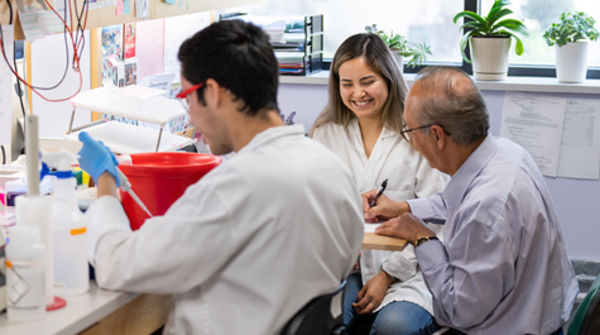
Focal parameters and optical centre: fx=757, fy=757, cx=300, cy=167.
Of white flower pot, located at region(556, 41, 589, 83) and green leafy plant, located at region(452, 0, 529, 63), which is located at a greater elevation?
green leafy plant, located at region(452, 0, 529, 63)

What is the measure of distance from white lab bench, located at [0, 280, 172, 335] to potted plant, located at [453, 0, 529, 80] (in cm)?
214

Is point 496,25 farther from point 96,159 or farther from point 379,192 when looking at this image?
point 96,159

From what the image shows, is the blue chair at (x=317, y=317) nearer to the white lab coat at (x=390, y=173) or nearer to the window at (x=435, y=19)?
the white lab coat at (x=390, y=173)

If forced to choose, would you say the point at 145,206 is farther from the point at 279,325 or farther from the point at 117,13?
the point at 117,13

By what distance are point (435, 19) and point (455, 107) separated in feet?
6.13

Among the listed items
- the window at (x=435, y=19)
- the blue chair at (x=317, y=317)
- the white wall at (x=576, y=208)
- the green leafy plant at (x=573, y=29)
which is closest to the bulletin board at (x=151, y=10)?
the window at (x=435, y=19)

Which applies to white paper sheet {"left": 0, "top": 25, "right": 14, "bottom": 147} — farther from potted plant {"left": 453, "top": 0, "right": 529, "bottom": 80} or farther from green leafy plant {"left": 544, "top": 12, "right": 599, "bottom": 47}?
green leafy plant {"left": 544, "top": 12, "right": 599, "bottom": 47}

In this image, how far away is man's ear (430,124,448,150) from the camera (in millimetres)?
1840

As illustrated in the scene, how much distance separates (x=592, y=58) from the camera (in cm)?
339

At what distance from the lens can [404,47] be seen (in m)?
3.49

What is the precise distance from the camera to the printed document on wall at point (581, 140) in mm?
3211

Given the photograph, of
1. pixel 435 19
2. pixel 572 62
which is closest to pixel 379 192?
pixel 572 62

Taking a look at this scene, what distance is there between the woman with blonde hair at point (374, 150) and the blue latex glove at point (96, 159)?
3.13ft

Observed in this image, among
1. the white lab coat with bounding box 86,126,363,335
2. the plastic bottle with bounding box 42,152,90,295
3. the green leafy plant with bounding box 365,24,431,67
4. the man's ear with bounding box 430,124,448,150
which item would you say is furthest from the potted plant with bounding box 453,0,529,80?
the plastic bottle with bounding box 42,152,90,295
